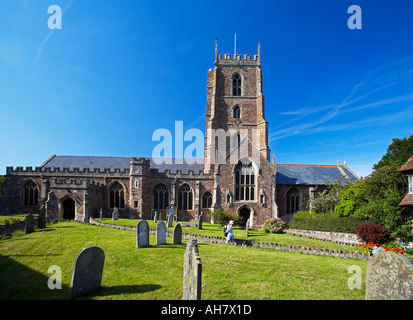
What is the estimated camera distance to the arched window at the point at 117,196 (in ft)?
93.7

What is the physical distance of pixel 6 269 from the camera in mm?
8117

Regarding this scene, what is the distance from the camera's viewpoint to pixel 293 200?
29.9 m

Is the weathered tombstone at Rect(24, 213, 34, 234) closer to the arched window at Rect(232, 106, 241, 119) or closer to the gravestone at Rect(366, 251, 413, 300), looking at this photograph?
the gravestone at Rect(366, 251, 413, 300)

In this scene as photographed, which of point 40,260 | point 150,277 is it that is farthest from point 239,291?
point 40,260

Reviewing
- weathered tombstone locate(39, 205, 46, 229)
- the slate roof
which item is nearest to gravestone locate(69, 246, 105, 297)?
weathered tombstone locate(39, 205, 46, 229)

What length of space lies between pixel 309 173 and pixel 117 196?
2497 centimetres

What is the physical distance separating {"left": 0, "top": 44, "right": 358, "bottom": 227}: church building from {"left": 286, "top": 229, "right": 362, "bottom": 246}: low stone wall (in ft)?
16.6

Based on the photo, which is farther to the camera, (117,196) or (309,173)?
(309,173)

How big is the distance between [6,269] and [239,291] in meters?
7.91

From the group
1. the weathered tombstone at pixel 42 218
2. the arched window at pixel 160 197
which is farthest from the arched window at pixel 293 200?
the weathered tombstone at pixel 42 218

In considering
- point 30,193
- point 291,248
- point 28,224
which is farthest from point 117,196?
point 291,248

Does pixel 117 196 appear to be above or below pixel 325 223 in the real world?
above

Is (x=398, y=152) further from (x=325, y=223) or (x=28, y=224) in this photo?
(x=28, y=224)
